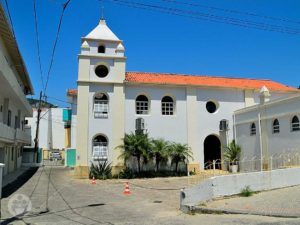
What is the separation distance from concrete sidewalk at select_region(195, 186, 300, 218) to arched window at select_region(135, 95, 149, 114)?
43.2ft

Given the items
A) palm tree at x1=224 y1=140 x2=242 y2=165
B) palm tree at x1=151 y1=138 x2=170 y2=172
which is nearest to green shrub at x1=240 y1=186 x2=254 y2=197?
palm tree at x1=151 y1=138 x2=170 y2=172

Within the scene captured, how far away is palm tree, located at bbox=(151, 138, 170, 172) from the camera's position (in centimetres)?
2378

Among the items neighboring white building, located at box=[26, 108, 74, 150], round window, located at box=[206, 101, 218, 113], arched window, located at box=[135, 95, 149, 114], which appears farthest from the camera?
neighboring white building, located at box=[26, 108, 74, 150]

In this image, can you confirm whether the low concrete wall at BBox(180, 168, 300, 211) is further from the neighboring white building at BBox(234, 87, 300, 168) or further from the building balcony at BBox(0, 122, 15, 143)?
the building balcony at BBox(0, 122, 15, 143)

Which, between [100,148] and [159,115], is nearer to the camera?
[100,148]

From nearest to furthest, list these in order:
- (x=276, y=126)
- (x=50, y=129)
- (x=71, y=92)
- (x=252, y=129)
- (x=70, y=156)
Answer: (x=276, y=126) → (x=252, y=129) → (x=71, y=92) → (x=70, y=156) → (x=50, y=129)

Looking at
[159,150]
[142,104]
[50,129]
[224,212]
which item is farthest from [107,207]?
[50,129]

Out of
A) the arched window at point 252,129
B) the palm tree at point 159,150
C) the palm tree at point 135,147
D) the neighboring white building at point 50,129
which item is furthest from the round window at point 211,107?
the neighboring white building at point 50,129

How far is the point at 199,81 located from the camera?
27453 millimetres

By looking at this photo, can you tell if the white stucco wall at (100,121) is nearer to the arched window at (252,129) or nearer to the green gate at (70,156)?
the arched window at (252,129)

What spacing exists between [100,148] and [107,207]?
1174cm

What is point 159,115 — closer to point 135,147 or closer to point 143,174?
point 135,147

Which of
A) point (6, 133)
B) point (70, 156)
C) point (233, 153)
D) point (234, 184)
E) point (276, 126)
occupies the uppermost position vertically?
point (276, 126)

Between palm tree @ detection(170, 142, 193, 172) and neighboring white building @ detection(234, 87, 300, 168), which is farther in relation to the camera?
palm tree @ detection(170, 142, 193, 172)
